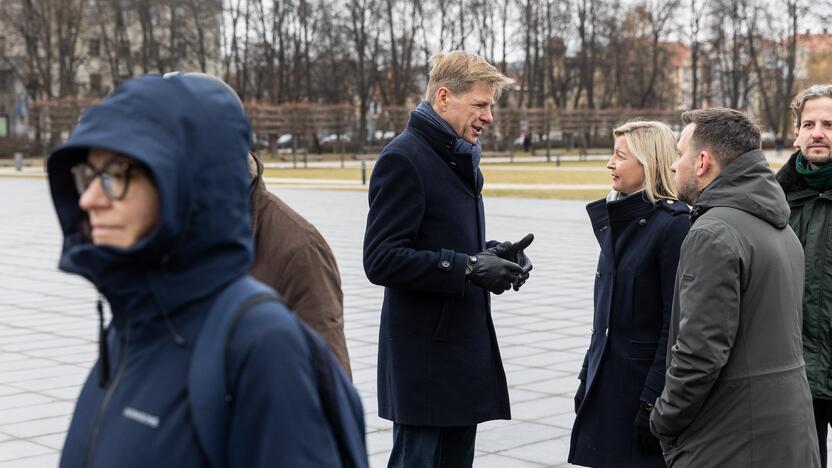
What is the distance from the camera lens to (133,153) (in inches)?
68.2

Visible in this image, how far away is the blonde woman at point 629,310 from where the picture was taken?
14.1 feet

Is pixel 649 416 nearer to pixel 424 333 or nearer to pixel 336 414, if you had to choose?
pixel 424 333

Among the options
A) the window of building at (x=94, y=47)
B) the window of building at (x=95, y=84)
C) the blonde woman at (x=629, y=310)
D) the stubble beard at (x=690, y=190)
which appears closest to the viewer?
the stubble beard at (x=690, y=190)

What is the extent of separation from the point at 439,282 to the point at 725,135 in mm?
1153

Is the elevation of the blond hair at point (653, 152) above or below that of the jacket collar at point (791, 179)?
above

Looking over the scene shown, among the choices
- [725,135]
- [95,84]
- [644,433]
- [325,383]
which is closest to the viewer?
[325,383]

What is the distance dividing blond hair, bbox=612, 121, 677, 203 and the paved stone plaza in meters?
1.94

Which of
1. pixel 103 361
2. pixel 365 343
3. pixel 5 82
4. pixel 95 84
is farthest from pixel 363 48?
pixel 103 361

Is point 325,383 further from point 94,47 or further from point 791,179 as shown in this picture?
point 94,47

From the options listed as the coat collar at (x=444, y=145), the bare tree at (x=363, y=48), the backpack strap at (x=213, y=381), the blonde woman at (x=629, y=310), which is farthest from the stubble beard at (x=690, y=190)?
the bare tree at (x=363, y=48)

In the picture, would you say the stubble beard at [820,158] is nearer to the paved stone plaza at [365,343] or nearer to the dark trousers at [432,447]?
the dark trousers at [432,447]

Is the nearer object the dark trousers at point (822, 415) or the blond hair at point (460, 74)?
the blond hair at point (460, 74)

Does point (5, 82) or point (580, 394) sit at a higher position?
point (5, 82)

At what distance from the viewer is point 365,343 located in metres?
9.24
